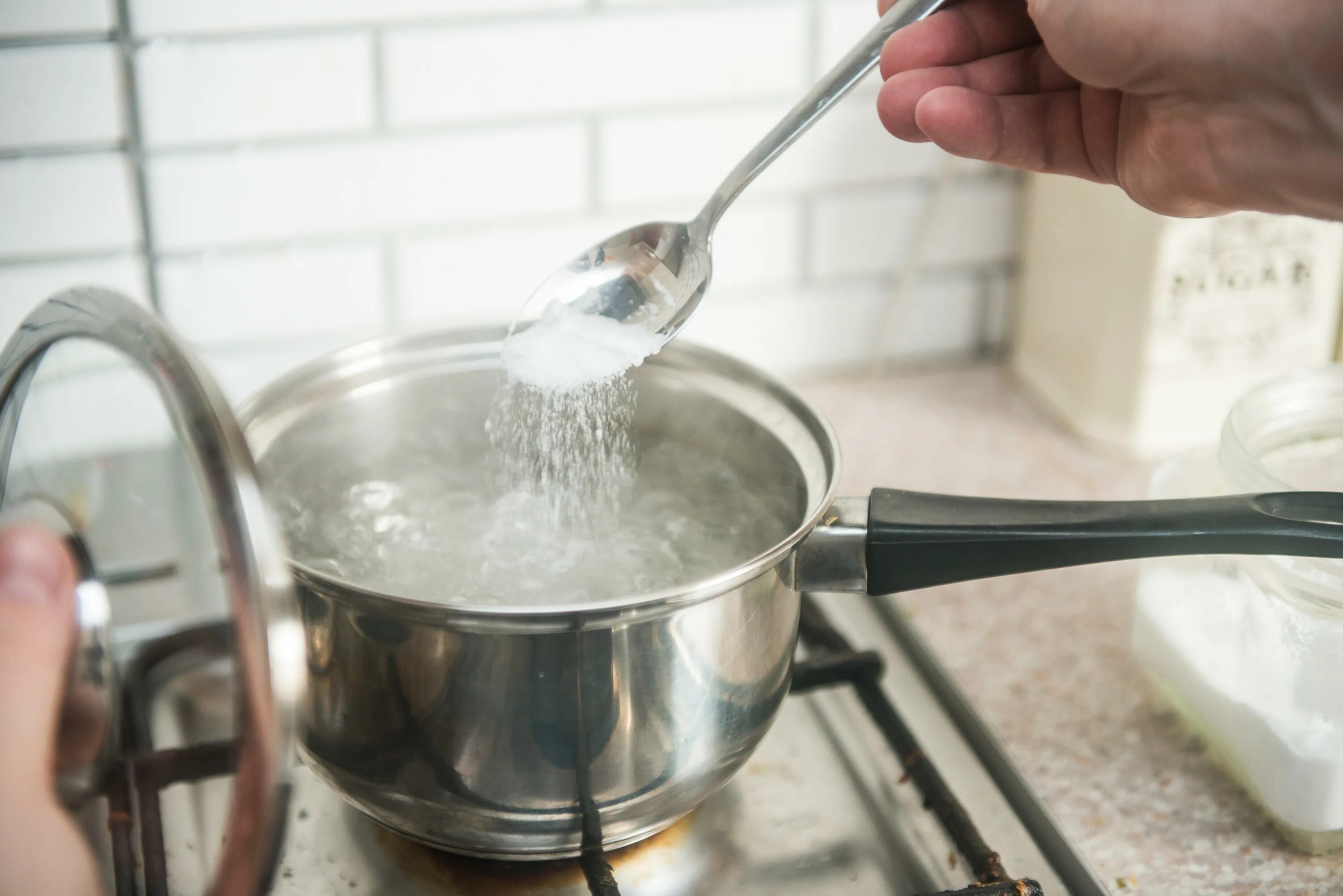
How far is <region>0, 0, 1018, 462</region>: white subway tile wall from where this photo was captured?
58cm

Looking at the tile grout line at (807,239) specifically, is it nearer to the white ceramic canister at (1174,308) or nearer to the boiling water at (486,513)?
the white ceramic canister at (1174,308)

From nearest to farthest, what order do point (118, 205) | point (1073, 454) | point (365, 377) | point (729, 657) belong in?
1. point (729, 657)
2. point (365, 377)
3. point (118, 205)
4. point (1073, 454)

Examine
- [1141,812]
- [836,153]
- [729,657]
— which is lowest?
[1141,812]

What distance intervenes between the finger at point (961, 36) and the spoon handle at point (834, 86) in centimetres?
1

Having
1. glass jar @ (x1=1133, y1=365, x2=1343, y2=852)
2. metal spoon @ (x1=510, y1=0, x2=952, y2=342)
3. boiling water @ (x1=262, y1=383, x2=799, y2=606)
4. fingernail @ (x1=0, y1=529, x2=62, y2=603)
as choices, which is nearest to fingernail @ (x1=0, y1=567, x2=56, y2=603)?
fingernail @ (x1=0, y1=529, x2=62, y2=603)

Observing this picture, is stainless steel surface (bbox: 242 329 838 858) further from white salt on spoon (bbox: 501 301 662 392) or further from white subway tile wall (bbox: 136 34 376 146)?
white subway tile wall (bbox: 136 34 376 146)

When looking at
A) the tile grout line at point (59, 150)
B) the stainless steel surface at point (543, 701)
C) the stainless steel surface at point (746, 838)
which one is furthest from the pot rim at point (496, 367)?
the tile grout line at point (59, 150)

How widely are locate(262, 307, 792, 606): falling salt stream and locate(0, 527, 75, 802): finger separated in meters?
0.09

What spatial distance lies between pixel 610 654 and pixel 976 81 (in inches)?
12.8

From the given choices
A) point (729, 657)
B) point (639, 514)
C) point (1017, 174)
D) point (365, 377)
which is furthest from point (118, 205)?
point (1017, 174)

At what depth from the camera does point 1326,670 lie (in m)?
0.43

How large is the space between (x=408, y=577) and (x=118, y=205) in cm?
29

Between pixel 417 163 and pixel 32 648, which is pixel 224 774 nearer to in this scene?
pixel 32 648

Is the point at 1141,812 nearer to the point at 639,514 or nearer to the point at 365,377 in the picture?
the point at 639,514
